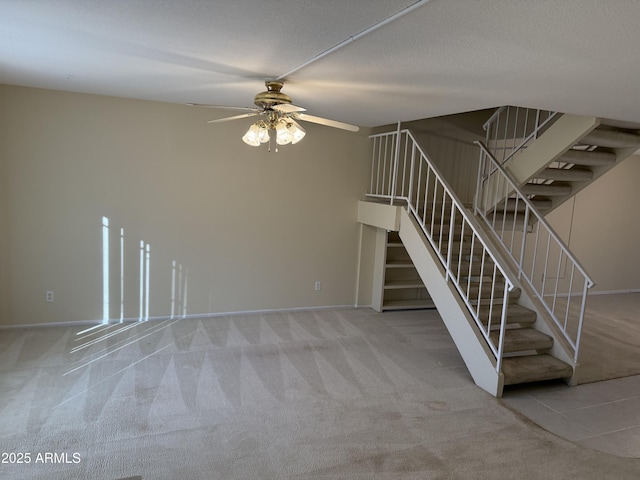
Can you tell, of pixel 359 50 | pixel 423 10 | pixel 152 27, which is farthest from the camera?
pixel 359 50

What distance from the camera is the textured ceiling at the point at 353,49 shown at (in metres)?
1.78

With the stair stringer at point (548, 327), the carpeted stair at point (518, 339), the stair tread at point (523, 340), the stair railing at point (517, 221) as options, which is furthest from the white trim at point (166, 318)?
the stair tread at point (523, 340)

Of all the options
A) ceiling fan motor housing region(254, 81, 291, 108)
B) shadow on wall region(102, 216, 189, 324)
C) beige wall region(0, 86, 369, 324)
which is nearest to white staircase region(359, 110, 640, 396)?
beige wall region(0, 86, 369, 324)

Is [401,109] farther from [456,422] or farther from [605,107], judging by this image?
[456,422]

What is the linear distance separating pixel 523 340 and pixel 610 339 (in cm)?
202

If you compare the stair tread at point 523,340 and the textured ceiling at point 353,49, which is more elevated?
the textured ceiling at point 353,49

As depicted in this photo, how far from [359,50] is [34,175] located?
11.9 feet

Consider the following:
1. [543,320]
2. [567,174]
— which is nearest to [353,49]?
[543,320]

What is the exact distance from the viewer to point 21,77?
3680 millimetres

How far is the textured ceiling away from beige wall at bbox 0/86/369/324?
0.76 m

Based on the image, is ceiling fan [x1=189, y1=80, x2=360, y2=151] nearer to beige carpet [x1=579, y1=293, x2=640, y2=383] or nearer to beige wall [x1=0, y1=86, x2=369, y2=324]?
beige wall [x1=0, y1=86, x2=369, y2=324]

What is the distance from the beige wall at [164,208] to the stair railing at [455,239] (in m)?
0.32

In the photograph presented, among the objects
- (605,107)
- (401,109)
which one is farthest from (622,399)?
(401,109)

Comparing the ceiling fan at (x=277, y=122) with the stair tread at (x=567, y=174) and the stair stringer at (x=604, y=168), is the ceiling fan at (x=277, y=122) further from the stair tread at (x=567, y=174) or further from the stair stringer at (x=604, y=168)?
the stair stringer at (x=604, y=168)
